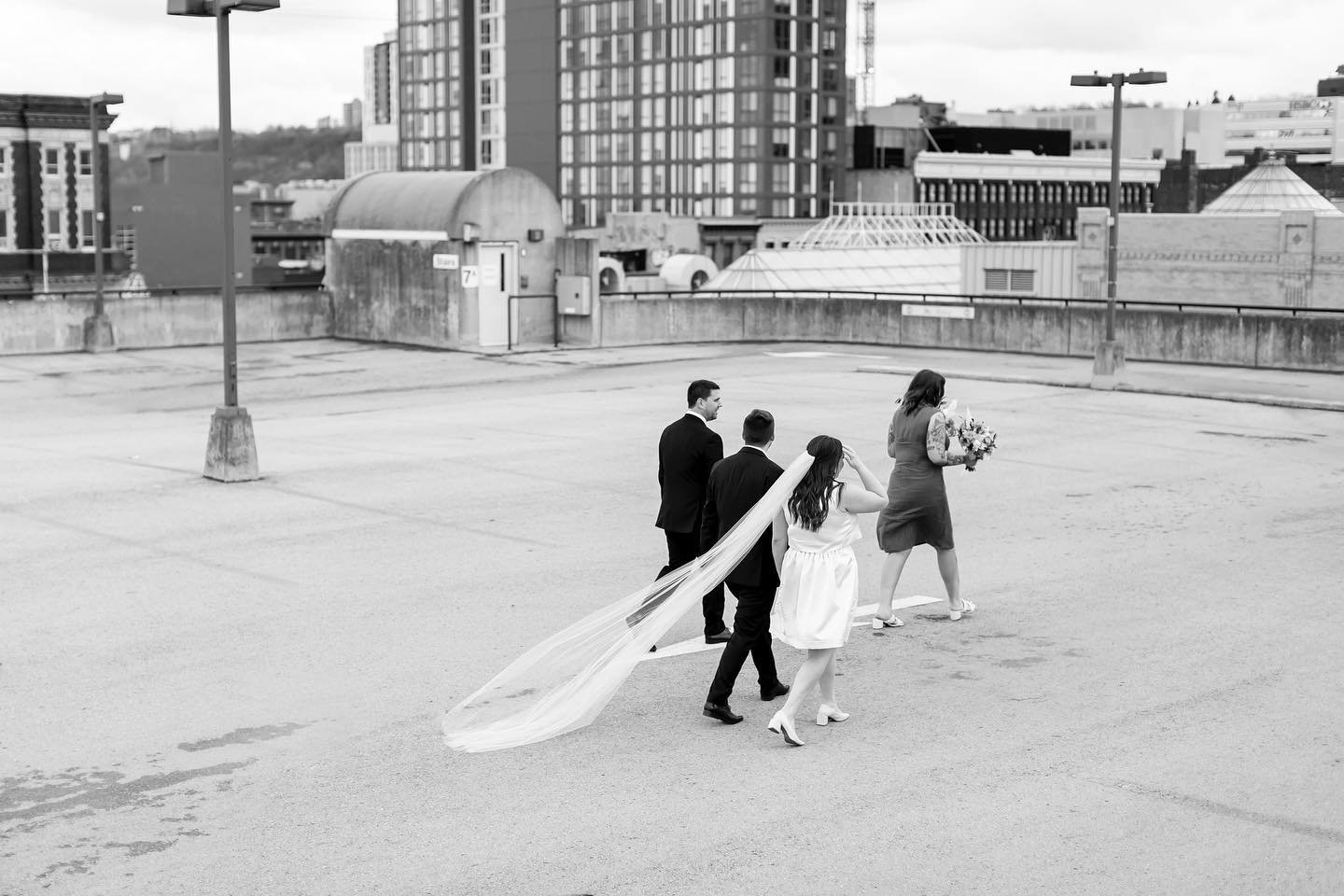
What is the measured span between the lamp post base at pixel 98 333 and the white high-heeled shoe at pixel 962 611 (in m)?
27.8

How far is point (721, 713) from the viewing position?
31.9 feet

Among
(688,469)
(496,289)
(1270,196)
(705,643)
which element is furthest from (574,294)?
(1270,196)

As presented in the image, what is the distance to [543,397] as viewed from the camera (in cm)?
2839

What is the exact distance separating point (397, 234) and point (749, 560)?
29225 mm

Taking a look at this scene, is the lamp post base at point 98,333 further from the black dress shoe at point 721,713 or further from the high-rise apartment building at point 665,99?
the high-rise apartment building at point 665,99

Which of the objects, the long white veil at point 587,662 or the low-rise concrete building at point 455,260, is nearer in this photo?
the long white veil at point 587,662

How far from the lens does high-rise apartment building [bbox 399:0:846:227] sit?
13262 centimetres

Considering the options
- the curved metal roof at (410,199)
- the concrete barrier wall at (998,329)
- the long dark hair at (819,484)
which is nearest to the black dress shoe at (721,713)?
the long dark hair at (819,484)

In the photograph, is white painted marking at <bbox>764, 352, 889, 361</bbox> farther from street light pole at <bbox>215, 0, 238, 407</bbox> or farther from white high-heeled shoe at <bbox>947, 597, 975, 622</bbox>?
white high-heeled shoe at <bbox>947, 597, 975, 622</bbox>

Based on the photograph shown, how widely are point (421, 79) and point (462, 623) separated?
6388 inches

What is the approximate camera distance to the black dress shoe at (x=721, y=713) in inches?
383

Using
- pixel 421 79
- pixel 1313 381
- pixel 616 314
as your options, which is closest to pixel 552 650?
pixel 1313 381

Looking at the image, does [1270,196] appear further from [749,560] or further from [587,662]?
[587,662]

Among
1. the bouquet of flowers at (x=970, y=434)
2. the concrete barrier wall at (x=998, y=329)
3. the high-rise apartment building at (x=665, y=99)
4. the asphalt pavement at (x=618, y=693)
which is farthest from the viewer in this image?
the high-rise apartment building at (x=665, y=99)
